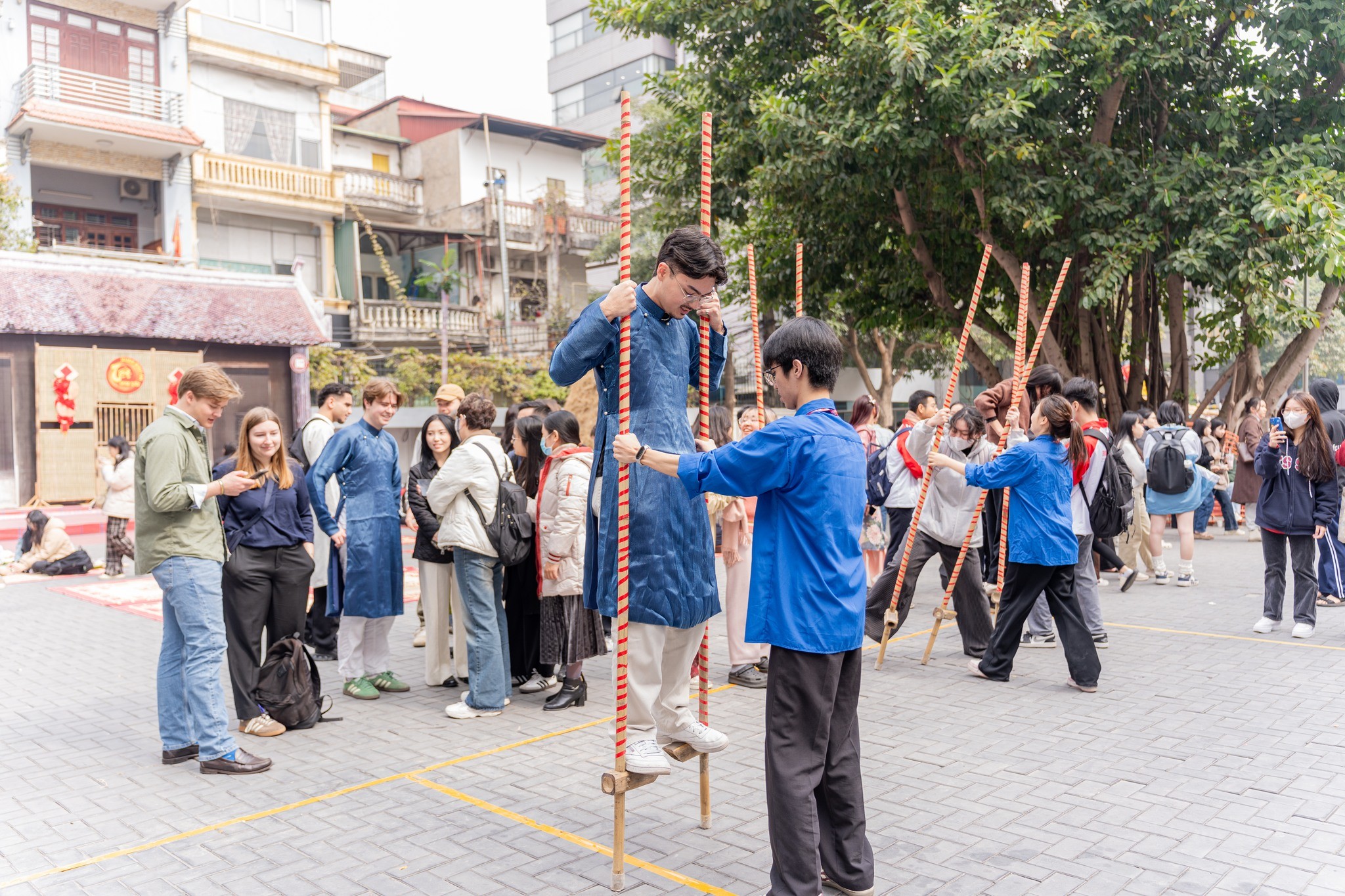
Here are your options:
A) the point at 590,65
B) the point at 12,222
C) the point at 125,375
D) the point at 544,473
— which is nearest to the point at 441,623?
the point at 544,473

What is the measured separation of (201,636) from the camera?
5.00m

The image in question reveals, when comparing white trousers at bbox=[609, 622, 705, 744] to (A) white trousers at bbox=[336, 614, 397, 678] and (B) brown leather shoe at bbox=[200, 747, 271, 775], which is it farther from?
(A) white trousers at bbox=[336, 614, 397, 678]

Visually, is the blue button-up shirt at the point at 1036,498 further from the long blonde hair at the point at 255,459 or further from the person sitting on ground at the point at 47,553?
the person sitting on ground at the point at 47,553

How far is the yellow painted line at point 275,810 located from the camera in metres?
3.97

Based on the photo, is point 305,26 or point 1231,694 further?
point 305,26

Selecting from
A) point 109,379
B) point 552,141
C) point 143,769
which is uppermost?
point 552,141

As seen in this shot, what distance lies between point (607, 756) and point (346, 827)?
140cm

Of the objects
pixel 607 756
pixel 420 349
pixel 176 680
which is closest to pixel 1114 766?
pixel 607 756

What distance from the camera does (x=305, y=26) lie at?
2417cm

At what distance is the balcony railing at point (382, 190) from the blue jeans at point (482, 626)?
22380 millimetres

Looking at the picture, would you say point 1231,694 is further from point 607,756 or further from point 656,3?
point 656,3

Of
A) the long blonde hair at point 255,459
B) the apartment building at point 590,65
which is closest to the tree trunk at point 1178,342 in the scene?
the long blonde hair at point 255,459

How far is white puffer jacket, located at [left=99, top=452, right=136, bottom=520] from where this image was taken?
12.0 metres

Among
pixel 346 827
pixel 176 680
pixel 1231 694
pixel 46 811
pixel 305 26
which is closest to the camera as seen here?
pixel 346 827
